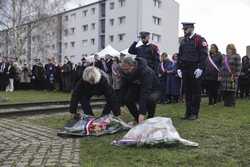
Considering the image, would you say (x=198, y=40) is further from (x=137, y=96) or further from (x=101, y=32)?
(x=101, y=32)

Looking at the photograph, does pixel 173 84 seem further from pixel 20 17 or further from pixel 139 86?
pixel 20 17

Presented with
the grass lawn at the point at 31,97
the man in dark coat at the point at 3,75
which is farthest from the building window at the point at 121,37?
the grass lawn at the point at 31,97

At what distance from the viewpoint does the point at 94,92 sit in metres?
9.24

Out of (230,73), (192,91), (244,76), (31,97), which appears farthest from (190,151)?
(31,97)

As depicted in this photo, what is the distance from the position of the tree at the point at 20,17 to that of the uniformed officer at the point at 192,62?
115 feet

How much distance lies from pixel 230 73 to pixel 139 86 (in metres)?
5.14

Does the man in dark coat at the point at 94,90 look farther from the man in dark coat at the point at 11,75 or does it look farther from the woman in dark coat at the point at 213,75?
the man in dark coat at the point at 11,75

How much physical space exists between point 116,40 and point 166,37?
7.39 m

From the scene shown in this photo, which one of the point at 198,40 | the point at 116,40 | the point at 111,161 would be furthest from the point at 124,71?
the point at 116,40

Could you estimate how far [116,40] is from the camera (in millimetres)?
67125

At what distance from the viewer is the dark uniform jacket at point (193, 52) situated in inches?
385

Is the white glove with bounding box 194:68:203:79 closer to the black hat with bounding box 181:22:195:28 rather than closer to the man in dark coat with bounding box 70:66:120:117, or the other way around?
the black hat with bounding box 181:22:195:28

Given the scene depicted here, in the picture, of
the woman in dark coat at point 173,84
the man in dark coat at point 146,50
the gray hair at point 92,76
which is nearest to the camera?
the gray hair at point 92,76

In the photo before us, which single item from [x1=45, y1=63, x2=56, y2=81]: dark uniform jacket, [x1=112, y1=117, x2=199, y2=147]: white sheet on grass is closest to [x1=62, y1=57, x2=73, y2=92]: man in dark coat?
[x1=45, y1=63, x2=56, y2=81]: dark uniform jacket
